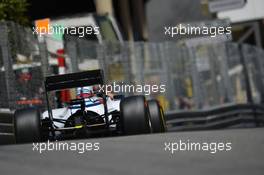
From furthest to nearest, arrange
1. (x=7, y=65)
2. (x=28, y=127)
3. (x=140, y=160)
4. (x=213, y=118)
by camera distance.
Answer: (x=213, y=118) → (x=7, y=65) → (x=28, y=127) → (x=140, y=160)

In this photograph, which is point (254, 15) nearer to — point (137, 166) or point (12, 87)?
point (12, 87)

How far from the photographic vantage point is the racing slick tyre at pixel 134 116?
6.89 m

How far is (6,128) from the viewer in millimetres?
8891

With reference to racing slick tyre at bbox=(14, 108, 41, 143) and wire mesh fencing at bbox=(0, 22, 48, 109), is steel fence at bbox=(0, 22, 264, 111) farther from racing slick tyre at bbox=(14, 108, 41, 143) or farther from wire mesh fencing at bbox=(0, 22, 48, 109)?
racing slick tyre at bbox=(14, 108, 41, 143)

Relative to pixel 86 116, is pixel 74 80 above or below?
above

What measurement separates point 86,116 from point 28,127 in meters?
0.90

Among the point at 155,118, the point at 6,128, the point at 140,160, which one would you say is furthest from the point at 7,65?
the point at 140,160

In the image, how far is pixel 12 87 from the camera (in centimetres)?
968

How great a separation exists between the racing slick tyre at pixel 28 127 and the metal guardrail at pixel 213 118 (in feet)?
29.3

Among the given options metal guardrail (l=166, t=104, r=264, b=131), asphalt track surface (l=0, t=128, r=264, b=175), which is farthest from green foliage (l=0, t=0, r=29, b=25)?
asphalt track surface (l=0, t=128, r=264, b=175)

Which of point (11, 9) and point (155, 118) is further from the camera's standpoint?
point (11, 9)

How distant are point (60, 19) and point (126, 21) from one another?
21806mm

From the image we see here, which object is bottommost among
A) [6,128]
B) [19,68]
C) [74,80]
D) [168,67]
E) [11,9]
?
[6,128]

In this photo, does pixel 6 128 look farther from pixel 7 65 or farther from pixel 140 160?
pixel 140 160
